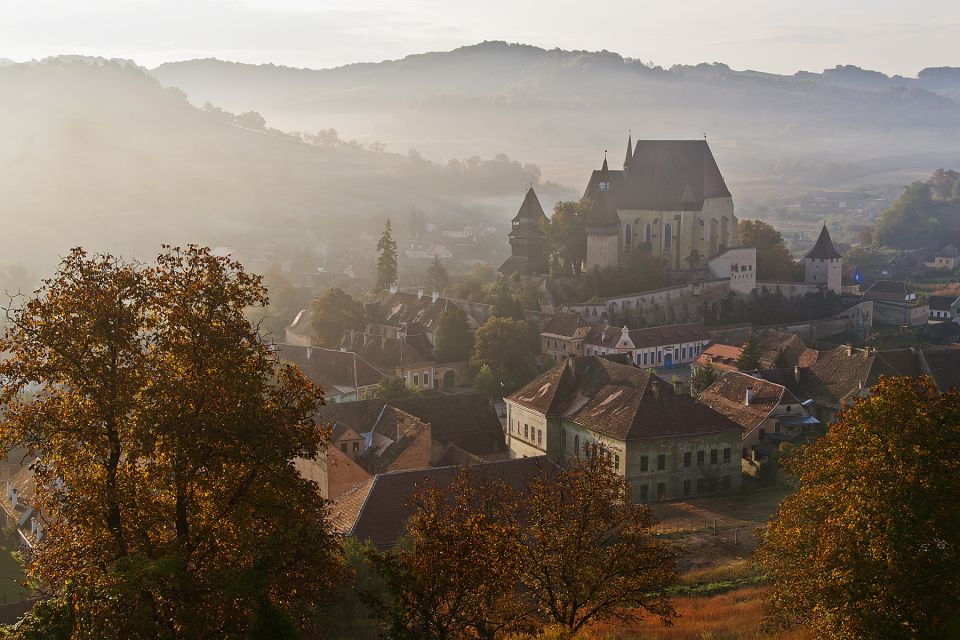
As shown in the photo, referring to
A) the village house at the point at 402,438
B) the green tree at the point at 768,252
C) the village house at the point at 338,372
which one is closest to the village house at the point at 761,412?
the village house at the point at 402,438

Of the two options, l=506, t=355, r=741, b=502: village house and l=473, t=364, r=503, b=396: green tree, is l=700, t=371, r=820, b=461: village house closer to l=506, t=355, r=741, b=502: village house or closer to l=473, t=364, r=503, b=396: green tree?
l=506, t=355, r=741, b=502: village house

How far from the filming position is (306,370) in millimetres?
58469

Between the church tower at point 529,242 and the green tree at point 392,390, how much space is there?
30.8 metres

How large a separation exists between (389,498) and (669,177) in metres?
58.8

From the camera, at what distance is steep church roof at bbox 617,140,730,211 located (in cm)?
8419

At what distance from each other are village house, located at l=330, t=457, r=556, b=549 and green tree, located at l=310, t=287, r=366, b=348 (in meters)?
36.8

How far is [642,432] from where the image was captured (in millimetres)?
40031

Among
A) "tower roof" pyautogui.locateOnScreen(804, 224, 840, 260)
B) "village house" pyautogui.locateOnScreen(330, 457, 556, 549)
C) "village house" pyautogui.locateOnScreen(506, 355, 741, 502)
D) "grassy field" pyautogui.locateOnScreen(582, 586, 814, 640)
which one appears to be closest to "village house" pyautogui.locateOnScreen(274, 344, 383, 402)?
"village house" pyautogui.locateOnScreen(506, 355, 741, 502)

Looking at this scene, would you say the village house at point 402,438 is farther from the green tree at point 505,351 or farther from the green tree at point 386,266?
the green tree at point 386,266

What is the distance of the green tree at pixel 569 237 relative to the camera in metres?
81.2

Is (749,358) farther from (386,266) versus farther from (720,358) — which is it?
(386,266)

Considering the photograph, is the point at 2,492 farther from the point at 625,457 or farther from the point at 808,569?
the point at 808,569

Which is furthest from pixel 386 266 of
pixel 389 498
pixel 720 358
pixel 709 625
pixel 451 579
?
pixel 451 579

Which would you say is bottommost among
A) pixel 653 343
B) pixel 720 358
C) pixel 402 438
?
A: pixel 720 358
